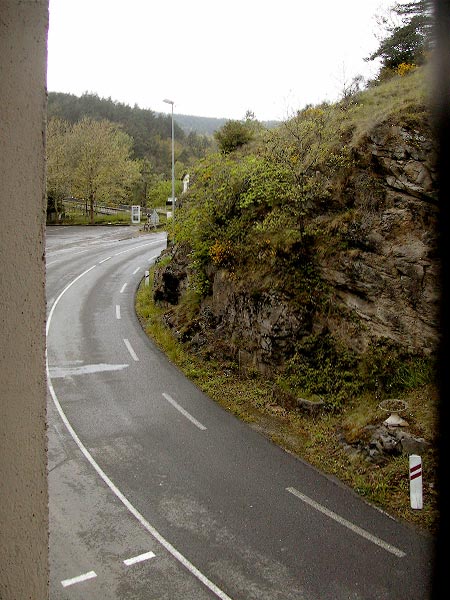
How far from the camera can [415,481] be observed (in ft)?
26.3

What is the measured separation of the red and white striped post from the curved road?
435 millimetres

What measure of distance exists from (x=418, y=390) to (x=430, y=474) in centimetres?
213

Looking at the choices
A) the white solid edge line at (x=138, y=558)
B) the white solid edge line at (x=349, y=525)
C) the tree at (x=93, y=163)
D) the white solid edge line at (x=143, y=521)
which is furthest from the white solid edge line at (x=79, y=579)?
the tree at (x=93, y=163)

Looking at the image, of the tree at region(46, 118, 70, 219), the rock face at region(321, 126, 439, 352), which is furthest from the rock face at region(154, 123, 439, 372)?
the tree at region(46, 118, 70, 219)

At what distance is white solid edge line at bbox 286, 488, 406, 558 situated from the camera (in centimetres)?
725

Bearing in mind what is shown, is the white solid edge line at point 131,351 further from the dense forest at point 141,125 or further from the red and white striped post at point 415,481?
the dense forest at point 141,125

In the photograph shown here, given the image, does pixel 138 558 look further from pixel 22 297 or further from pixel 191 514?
pixel 22 297

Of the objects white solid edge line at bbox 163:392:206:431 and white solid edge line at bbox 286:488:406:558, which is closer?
white solid edge line at bbox 286:488:406:558

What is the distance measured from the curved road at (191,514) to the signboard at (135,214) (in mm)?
41896

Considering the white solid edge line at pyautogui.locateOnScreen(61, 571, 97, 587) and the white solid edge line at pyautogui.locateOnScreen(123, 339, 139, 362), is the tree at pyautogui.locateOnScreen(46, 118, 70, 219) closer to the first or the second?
the white solid edge line at pyautogui.locateOnScreen(123, 339, 139, 362)

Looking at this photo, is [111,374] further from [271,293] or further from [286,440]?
[286,440]

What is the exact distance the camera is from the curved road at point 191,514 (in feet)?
21.7

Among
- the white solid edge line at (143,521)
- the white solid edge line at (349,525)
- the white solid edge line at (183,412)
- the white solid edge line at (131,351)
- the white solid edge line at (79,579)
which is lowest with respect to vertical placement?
the white solid edge line at (79,579)

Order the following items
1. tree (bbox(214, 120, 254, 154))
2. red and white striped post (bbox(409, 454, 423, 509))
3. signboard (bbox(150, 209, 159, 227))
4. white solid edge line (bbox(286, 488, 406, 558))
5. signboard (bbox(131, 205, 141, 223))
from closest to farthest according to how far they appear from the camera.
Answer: white solid edge line (bbox(286, 488, 406, 558)), red and white striped post (bbox(409, 454, 423, 509)), tree (bbox(214, 120, 254, 154)), signboard (bbox(150, 209, 159, 227)), signboard (bbox(131, 205, 141, 223))
